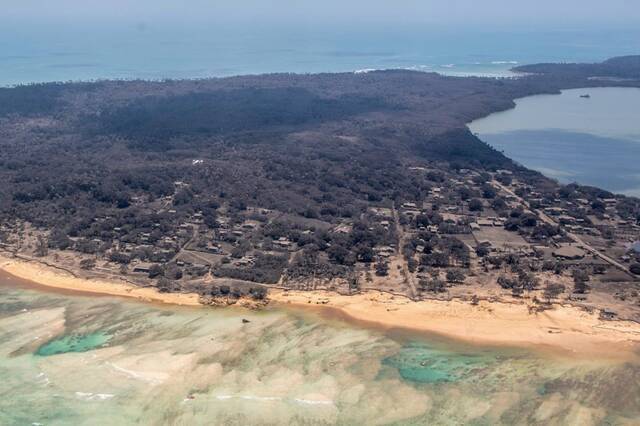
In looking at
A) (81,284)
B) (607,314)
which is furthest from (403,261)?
(81,284)

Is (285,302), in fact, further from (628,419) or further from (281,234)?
(628,419)

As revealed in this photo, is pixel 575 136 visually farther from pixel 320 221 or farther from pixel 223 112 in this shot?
pixel 320 221

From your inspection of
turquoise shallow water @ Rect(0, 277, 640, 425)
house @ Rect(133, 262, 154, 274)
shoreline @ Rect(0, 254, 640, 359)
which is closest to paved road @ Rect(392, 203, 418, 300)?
shoreline @ Rect(0, 254, 640, 359)

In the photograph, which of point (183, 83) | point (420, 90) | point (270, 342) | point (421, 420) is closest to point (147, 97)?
point (183, 83)

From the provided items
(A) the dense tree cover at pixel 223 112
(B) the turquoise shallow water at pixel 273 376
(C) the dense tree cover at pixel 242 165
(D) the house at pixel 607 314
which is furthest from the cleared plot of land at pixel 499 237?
(A) the dense tree cover at pixel 223 112

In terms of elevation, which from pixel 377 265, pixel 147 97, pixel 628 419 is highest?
pixel 147 97

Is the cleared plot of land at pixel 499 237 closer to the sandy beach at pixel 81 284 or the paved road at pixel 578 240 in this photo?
the paved road at pixel 578 240
